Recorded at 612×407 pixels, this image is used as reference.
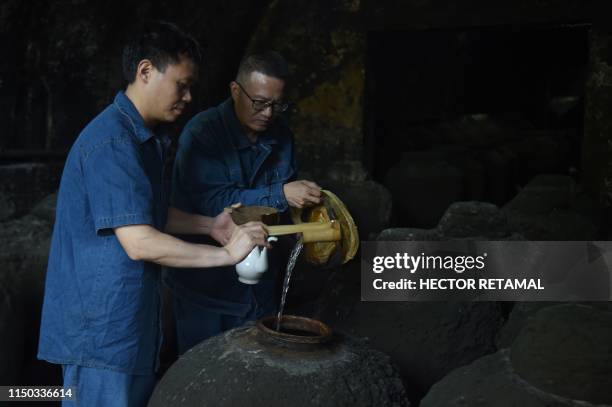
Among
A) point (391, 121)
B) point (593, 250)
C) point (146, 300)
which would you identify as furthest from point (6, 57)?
point (391, 121)

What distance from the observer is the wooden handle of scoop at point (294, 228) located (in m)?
2.29

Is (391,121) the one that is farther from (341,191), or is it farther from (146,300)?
(146,300)

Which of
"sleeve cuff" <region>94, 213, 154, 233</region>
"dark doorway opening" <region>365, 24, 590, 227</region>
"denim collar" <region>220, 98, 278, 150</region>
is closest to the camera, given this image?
"sleeve cuff" <region>94, 213, 154, 233</region>

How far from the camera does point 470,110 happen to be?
11.7 metres

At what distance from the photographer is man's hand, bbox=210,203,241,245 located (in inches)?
105

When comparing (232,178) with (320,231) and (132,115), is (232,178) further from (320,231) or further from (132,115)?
(132,115)

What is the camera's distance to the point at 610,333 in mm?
2148

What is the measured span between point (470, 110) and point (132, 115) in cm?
1017

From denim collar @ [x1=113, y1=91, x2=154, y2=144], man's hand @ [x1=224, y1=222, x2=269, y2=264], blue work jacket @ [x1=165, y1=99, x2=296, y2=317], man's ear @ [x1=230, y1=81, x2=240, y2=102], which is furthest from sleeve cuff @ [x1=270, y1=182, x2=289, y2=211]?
denim collar @ [x1=113, y1=91, x2=154, y2=144]

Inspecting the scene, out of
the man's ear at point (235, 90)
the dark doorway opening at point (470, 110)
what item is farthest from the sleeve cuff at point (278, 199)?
the dark doorway opening at point (470, 110)

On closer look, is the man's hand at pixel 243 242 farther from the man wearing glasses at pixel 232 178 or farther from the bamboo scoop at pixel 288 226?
the man wearing glasses at pixel 232 178

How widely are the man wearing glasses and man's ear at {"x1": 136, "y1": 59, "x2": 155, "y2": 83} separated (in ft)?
2.15

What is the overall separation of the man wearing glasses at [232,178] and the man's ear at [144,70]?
0.66 m

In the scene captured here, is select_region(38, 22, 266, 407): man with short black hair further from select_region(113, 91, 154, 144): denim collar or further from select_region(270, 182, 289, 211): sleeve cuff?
select_region(270, 182, 289, 211): sleeve cuff
